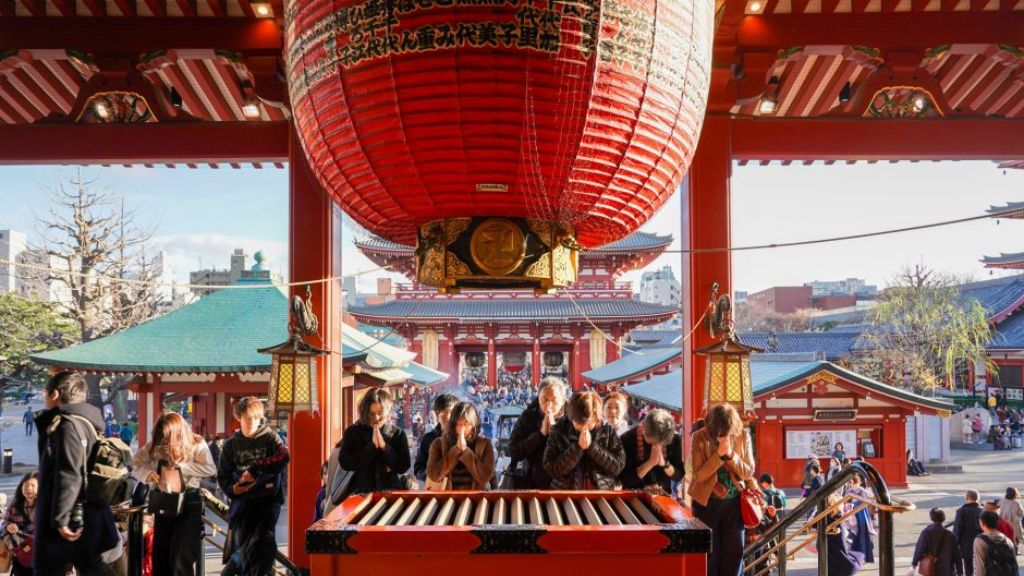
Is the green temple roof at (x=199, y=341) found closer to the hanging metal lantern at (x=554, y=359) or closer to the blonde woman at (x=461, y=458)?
the blonde woman at (x=461, y=458)

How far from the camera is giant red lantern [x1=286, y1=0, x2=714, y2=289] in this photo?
1567mm

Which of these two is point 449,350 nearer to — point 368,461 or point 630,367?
point 630,367

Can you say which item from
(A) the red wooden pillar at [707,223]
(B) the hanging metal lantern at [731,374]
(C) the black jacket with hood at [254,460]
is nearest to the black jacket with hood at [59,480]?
(C) the black jacket with hood at [254,460]

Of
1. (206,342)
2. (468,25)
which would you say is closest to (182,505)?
(468,25)

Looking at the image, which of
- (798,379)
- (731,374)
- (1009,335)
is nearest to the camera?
(731,374)

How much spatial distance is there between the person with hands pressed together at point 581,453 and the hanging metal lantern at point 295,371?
6.37 feet

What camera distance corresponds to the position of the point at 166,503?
318 cm

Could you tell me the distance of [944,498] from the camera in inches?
485

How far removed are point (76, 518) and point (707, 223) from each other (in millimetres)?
3993

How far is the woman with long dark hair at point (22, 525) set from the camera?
408cm

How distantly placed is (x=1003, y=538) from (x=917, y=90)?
3.50 metres

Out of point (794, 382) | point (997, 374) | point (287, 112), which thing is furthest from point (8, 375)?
point (997, 374)

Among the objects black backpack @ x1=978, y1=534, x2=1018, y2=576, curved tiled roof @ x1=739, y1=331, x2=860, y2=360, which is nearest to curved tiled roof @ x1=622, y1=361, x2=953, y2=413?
black backpack @ x1=978, y1=534, x2=1018, y2=576

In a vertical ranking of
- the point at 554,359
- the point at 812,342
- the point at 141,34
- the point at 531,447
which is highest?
the point at 141,34
